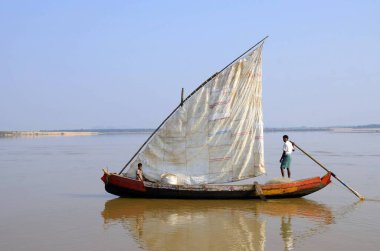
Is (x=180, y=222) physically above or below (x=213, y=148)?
below

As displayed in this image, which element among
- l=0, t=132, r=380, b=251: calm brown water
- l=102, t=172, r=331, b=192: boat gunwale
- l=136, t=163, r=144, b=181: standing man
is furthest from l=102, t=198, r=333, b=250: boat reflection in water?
l=136, t=163, r=144, b=181: standing man

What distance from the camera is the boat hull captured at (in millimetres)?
16781

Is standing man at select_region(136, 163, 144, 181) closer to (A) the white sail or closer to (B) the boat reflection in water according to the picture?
(A) the white sail

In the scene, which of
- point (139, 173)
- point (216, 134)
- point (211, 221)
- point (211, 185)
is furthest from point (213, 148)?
point (211, 221)

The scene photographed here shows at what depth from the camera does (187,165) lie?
17.3m

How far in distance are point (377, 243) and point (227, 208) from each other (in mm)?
5619

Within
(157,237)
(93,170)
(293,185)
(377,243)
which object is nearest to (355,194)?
(293,185)

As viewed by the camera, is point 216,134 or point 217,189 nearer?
point 217,189

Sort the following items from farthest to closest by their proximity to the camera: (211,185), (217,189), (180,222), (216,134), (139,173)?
1. (139,173)
2. (216,134)
3. (211,185)
4. (217,189)
5. (180,222)

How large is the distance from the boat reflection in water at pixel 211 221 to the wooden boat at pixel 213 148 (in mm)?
438

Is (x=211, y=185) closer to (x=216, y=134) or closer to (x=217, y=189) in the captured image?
(x=217, y=189)

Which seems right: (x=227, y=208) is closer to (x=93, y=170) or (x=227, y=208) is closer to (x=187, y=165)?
(x=187, y=165)

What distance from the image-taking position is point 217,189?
16781mm

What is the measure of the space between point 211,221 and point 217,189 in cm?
312
